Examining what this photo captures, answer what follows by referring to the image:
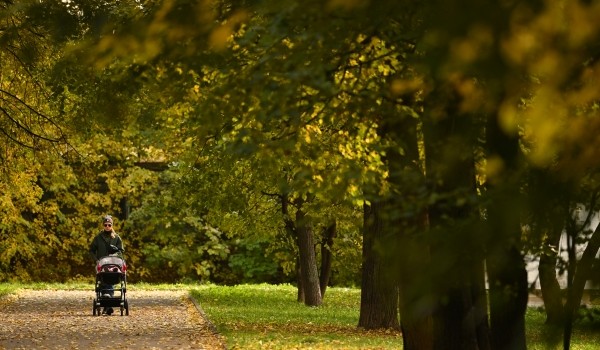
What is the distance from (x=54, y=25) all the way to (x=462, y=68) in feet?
18.7

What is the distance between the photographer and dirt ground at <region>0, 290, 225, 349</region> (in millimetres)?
17312

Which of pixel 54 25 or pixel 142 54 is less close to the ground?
pixel 54 25

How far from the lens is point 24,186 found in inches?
1138

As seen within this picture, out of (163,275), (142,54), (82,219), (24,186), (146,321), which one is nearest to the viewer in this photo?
(142,54)

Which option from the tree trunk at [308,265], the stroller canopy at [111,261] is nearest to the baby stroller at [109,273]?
the stroller canopy at [111,261]

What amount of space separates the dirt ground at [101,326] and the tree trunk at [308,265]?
9.65 feet

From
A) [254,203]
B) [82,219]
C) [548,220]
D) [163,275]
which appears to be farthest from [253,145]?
[163,275]

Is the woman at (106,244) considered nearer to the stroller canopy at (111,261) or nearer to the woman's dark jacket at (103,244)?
the woman's dark jacket at (103,244)

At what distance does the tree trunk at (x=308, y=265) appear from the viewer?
2923 cm

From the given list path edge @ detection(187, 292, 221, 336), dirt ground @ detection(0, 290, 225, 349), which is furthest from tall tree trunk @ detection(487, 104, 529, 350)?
path edge @ detection(187, 292, 221, 336)

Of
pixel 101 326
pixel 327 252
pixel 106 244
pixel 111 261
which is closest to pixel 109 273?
pixel 111 261

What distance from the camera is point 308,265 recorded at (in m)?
29.3

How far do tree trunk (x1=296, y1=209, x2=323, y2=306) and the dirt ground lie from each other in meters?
2.94

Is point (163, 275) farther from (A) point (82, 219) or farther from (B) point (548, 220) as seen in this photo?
(B) point (548, 220)
